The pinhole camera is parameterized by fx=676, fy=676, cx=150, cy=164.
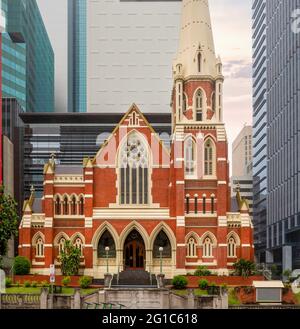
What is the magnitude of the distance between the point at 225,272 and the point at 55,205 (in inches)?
711

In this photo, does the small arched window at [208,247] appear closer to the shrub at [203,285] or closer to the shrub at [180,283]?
the shrub at [180,283]

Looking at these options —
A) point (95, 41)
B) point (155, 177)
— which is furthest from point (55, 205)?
point (95, 41)

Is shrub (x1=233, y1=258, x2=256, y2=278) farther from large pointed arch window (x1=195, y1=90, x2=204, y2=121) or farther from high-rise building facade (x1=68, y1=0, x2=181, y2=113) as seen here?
high-rise building facade (x1=68, y1=0, x2=181, y2=113)

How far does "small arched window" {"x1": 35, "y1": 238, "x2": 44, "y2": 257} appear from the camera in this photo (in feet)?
221

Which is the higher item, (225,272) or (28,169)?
(28,169)

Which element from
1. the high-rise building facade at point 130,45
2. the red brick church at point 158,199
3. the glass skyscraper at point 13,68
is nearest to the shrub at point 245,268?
the red brick church at point 158,199

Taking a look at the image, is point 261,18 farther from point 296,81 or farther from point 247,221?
point 247,221

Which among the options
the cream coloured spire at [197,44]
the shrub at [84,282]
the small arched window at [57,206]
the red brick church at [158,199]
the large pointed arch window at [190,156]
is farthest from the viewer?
the cream coloured spire at [197,44]

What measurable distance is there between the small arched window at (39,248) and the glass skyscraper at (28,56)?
46216mm

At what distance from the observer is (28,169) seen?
A: 133 meters

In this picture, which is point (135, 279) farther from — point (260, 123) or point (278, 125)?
point (260, 123)

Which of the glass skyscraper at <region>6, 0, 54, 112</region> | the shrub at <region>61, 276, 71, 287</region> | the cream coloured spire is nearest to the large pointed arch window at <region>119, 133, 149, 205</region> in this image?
the cream coloured spire

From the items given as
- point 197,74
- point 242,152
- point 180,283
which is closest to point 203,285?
point 180,283

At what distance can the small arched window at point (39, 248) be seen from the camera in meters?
67.4
